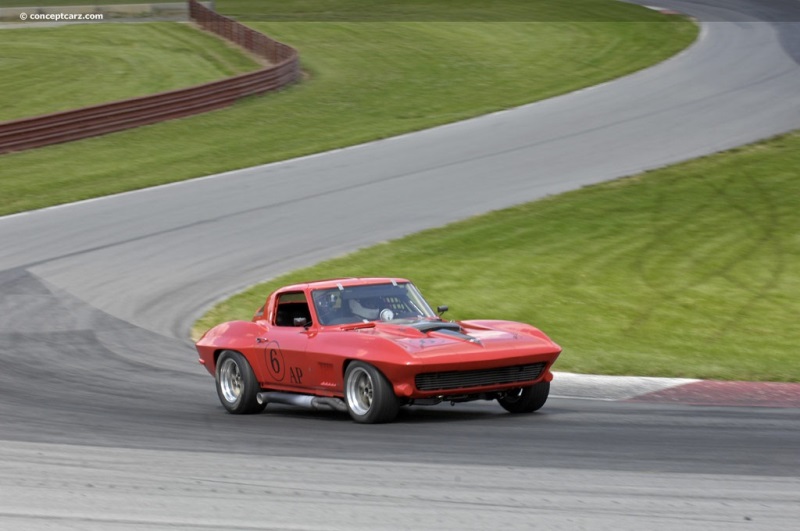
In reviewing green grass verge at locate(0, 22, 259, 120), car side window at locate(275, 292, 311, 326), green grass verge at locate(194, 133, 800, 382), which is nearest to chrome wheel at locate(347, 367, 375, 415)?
car side window at locate(275, 292, 311, 326)

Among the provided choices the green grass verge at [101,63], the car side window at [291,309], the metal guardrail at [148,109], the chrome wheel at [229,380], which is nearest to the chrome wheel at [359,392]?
the car side window at [291,309]

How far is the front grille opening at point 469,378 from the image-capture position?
31.5 feet

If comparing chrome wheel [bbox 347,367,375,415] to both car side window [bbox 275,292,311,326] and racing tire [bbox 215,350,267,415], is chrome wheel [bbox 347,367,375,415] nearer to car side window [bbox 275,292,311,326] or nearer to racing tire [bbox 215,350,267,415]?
car side window [bbox 275,292,311,326]

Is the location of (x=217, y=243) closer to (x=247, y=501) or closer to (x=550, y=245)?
(x=550, y=245)

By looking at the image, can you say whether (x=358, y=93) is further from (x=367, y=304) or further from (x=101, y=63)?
(x=367, y=304)

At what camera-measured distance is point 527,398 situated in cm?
1030

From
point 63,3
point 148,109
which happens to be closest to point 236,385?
point 148,109

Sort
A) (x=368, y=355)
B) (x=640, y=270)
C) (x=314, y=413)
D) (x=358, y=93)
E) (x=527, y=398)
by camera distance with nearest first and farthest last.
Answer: (x=368, y=355) < (x=527, y=398) < (x=314, y=413) < (x=640, y=270) < (x=358, y=93)

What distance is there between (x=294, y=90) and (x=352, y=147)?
7034 mm

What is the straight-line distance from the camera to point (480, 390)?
32.0 ft

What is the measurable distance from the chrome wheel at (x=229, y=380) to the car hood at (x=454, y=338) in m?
1.78

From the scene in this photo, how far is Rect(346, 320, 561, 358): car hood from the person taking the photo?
967cm

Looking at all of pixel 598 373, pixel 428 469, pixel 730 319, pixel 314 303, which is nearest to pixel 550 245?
pixel 730 319

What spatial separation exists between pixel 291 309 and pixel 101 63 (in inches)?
1089
